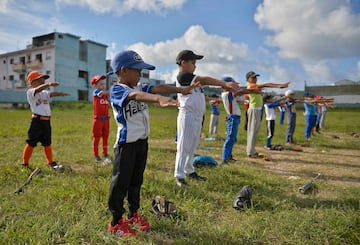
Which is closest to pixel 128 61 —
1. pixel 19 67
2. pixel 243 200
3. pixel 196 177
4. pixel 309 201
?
pixel 243 200

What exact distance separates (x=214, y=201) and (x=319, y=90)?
34736 millimetres

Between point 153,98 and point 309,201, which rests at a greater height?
point 153,98

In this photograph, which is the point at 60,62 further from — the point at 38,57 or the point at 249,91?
the point at 249,91

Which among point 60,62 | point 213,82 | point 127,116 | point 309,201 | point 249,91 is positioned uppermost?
point 60,62

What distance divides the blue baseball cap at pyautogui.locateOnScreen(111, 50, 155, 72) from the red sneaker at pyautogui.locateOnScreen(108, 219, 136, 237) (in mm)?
1570

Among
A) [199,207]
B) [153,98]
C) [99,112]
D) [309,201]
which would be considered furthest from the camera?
[99,112]

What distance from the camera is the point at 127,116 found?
2701mm

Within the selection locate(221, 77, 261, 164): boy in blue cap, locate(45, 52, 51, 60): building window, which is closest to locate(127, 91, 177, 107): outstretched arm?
locate(221, 77, 261, 164): boy in blue cap

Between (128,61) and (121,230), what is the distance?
5.54 ft

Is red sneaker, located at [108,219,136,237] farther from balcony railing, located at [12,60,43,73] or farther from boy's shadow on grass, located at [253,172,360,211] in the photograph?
balcony railing, located at [12,60,43,73]

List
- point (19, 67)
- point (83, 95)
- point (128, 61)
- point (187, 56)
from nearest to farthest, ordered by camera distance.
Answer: point (128, 61)
point (187, 56)
point (19, 67)
point (83, 95)

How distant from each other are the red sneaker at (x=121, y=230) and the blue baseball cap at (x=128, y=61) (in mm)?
1570

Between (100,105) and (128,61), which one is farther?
(100,105)

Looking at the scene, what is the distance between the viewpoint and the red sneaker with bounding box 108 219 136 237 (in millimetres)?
2682
